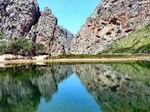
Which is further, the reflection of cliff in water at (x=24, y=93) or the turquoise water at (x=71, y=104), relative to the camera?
the reflection of cliff in water at (x=24, y=93)

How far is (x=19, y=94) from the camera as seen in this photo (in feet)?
244

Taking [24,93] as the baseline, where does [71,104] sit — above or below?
above

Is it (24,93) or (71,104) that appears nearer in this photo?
(71,104)

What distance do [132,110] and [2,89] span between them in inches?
1610

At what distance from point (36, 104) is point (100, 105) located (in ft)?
36.6

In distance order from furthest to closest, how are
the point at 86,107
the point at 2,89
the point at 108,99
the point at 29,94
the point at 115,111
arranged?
the point at 2,89 < the point at 29,94 < the point at 108,99 < the point at 86,107 < the point at 115,111

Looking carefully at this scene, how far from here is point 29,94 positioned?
74000mm

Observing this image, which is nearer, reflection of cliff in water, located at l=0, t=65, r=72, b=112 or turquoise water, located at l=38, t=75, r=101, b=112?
turquoise water, located at l=38, t=75, r=101, b=112

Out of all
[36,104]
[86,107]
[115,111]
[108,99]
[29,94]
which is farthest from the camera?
[29,94]

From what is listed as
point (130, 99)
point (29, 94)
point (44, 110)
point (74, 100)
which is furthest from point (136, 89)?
point (44, 110)

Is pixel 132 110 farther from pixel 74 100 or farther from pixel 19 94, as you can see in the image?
pixel 19 94

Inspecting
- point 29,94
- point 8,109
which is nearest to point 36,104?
point 8,109

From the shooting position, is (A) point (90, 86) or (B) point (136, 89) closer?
(B) point (136, 89)

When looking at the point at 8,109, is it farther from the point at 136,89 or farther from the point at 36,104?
the point at 136,89
